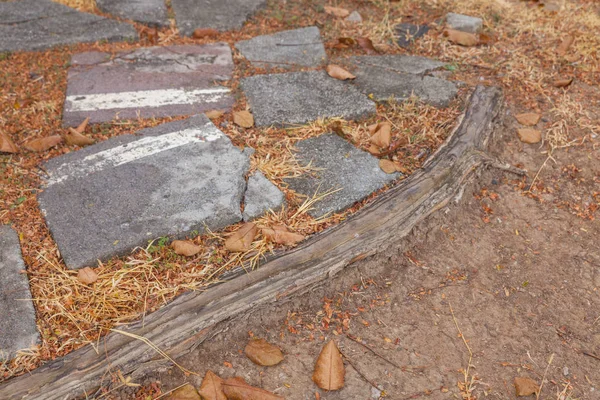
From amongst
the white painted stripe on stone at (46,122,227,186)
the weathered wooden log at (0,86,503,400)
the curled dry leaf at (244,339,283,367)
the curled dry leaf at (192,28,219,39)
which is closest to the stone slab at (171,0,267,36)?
the curled dry leaf at (192,28,219,39)

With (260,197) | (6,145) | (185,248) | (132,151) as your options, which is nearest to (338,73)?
(260,197)

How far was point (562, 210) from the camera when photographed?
2.19m

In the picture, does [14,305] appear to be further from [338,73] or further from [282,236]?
[338,73]

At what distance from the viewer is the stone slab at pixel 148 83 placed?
2.52 metres

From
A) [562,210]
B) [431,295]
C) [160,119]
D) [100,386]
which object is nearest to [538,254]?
[562,210]

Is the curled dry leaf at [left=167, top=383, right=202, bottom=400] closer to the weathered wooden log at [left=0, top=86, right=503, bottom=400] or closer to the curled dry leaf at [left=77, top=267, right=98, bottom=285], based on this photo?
the weathered wooden log at [left=0, top=86, right=503, bottom=400]

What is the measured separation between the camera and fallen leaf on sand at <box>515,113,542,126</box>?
2.58 meters

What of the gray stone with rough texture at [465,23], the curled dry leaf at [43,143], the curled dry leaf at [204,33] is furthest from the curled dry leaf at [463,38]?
the curled dry leaf at [43,143]

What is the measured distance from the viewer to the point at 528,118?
2.60 m

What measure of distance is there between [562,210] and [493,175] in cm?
32

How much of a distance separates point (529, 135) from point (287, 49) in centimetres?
147

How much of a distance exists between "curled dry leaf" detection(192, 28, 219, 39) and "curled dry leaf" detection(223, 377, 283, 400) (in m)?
2.38

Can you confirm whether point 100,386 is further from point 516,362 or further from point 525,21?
point 525,21

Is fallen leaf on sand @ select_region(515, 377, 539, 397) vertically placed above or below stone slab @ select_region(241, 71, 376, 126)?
below
